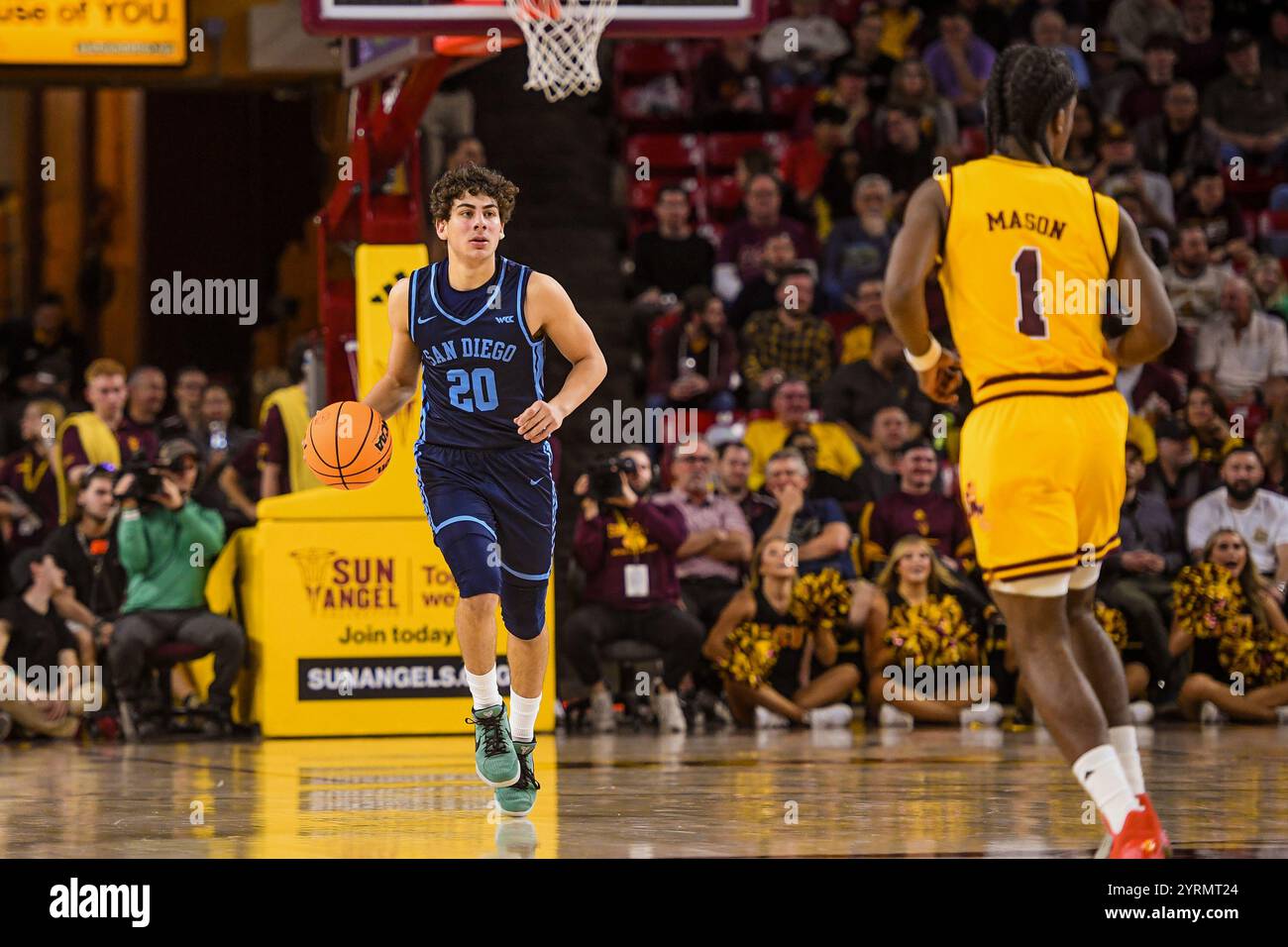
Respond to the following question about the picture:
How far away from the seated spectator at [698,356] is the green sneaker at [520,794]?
6.03m

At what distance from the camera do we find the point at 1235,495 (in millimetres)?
11609

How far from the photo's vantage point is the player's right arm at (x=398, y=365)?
6938 mm

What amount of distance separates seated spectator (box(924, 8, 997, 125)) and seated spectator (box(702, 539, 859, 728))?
565 cm

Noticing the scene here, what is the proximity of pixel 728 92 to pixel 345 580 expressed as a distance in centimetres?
653

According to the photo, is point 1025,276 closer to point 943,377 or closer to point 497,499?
point 943,377

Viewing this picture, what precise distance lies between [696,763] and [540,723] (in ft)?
7.07

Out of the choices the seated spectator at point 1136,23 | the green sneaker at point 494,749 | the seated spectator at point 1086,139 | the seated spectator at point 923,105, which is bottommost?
the green sneaker at point 494,749

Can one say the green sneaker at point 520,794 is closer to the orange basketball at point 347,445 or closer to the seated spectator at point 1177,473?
the orange basketball at point 347,445

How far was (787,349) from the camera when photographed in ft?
42.0

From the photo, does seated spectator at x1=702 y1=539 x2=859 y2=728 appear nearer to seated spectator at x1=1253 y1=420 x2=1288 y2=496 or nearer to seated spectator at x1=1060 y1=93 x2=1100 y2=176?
seated spectator at x1=1253 y1=420 x2=1288 y2=496

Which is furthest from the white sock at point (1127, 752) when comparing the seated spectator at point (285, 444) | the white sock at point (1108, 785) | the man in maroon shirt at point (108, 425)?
the man in maroon shirt at point (108, 425)

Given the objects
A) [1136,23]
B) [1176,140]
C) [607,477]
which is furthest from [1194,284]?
[607,477]

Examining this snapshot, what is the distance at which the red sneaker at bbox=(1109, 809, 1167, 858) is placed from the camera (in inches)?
188

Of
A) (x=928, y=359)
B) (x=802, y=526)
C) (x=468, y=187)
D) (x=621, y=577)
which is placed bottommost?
(x=621, y=577)
